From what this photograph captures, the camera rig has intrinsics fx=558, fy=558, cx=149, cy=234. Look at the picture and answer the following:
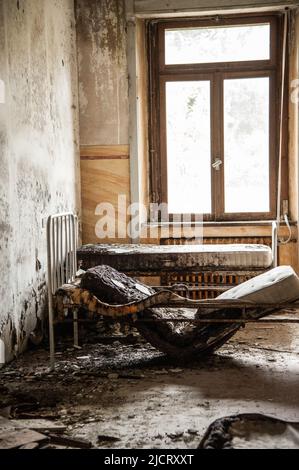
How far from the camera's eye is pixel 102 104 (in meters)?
5.81

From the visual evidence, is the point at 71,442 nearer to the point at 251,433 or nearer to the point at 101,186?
the point at 251,433

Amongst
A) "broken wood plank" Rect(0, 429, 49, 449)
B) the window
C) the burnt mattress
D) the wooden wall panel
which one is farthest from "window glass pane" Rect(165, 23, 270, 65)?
"broken wood plank" Rect(0, 429, 49, 449)

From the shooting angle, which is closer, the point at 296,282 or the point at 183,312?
the point at 296,282

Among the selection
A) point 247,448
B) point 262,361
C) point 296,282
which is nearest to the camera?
point 247,448

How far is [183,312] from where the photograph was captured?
4262 mm

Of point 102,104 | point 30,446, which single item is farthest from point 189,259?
point 30,446

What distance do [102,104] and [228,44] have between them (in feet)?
4.80

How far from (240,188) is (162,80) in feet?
4.67

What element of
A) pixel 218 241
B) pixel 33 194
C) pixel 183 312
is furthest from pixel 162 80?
pixel 183 312

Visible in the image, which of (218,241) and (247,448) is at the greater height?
(218,241)

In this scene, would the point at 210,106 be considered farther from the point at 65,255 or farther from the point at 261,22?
the point at 65,255

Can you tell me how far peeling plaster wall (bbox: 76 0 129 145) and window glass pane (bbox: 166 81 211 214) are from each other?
0.57 metres

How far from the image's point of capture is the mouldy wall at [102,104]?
226 inches

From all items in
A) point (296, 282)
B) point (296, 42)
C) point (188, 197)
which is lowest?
point (296, 282)
